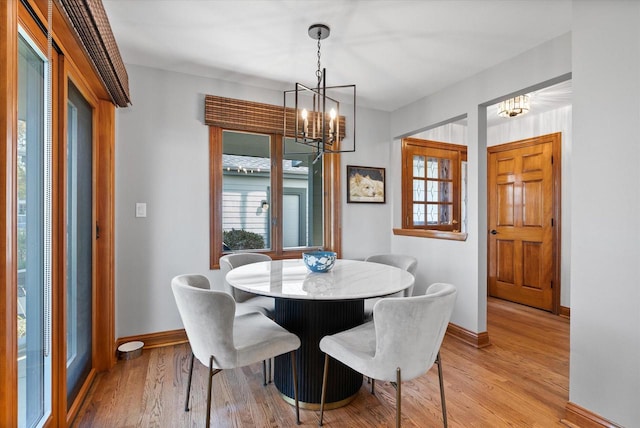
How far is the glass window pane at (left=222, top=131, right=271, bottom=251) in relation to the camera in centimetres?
318

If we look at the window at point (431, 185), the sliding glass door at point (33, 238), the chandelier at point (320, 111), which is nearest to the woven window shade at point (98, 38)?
the sliding glass door at point (33, 238)

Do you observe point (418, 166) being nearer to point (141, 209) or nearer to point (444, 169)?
point (444, 169)

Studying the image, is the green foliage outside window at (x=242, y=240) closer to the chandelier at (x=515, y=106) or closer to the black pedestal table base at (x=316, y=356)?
the black pedestal table base at (x=316, y=356)

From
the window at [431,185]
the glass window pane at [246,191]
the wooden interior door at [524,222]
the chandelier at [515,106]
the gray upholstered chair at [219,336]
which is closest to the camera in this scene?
the gray upholstered chair at [219,336]

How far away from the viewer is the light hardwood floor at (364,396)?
5.90 ft

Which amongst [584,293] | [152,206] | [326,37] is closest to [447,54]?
[326,37]

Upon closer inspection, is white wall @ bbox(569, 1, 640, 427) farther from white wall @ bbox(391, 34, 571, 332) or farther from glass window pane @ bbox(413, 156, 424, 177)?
glass window pane @ bbox(413, 156, 424, 177)

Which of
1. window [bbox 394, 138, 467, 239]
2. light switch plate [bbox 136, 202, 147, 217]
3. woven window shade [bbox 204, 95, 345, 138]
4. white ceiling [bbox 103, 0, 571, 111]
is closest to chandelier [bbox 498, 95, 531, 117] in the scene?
white ceiling [bbox 103, 0, 571, 111]

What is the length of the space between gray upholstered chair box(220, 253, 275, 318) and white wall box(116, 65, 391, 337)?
472mm

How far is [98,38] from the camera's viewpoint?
1.59m

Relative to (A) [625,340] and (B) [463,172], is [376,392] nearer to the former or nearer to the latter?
(A) [625,340]

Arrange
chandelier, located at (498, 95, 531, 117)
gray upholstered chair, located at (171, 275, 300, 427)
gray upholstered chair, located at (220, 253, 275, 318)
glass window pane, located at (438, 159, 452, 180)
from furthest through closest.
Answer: glass window pane, located at (438, 159, 452, 180)
chandelier, located at (498, 95, 531, 117)
gray upholstered chair, located at (220, 253, 275, 318)
gray upholstered chair, located at (171, 275, 300, 427)

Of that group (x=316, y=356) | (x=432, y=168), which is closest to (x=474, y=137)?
(x=432, y=168)

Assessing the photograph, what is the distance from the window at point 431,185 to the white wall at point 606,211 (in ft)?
6.78
